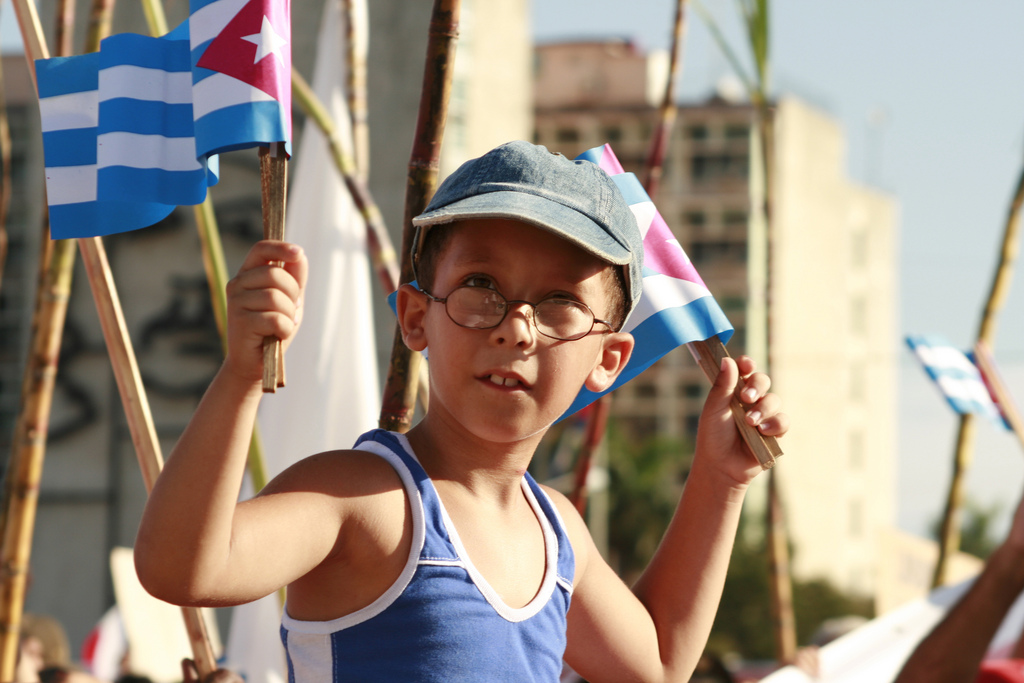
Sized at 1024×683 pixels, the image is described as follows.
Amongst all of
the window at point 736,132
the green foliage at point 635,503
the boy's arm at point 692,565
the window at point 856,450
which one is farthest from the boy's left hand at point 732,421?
the window at point 856,450

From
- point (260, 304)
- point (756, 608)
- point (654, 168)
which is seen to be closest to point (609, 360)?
point (260, 304)

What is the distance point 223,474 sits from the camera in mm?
865

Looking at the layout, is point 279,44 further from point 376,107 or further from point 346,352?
point 376,107

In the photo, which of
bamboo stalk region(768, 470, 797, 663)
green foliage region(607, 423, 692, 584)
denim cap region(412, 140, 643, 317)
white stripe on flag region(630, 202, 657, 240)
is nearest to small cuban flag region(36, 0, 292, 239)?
denim cap region(412, 140, 643, 317)

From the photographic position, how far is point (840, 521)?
40438mm

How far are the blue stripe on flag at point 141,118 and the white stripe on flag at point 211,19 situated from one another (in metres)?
0.10

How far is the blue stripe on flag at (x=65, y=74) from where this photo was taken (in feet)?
3.96

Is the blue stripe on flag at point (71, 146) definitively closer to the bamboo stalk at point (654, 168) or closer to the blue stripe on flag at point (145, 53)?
the blue stripe on flag at point (145, 53)

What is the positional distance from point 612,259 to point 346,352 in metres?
1.19

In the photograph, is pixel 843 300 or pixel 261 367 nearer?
pixel 261 367

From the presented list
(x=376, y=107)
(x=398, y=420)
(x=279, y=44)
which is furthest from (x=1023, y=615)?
(x=376, y=107)

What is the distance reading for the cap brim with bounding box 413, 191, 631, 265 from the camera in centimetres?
100

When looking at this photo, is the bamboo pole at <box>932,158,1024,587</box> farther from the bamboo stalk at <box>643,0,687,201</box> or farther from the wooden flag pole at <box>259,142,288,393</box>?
the wooden flag pole at <box>259,142,288,393</box>

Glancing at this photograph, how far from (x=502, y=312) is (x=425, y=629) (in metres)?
0.29
